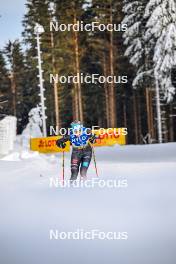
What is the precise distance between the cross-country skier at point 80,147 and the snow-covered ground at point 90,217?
723mm

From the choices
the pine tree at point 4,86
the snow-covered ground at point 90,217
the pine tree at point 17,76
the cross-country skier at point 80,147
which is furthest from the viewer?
the pine tree at point 17,76

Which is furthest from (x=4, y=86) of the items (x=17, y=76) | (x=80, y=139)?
(x=80, y=139)

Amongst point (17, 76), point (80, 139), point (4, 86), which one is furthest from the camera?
point (17, 76)

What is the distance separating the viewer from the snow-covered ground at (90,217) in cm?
545

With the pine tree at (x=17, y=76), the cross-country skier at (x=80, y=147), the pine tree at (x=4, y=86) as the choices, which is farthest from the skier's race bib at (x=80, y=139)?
the pine tree at (x=17, y=76)

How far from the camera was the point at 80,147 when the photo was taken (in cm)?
1031

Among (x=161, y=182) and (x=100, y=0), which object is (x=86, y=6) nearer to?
(x=100, y=0)

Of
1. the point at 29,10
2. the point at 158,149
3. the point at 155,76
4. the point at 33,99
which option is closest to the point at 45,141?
the point at 158,149

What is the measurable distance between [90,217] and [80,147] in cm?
340

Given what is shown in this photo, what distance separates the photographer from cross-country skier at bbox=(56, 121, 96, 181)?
10.2 meters

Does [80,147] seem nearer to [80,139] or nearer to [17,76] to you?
[80,139]

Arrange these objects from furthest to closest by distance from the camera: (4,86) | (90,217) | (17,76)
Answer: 1. (17,76)
2. (4,86)
3. (90,217)

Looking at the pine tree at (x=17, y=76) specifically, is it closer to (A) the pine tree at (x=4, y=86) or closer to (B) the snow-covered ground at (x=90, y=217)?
(A) the pine tree at (x=4, y=86)

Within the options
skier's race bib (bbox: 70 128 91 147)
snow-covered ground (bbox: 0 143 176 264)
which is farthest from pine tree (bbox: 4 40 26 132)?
skier's race bib (bbox: 70 128 91 147)
